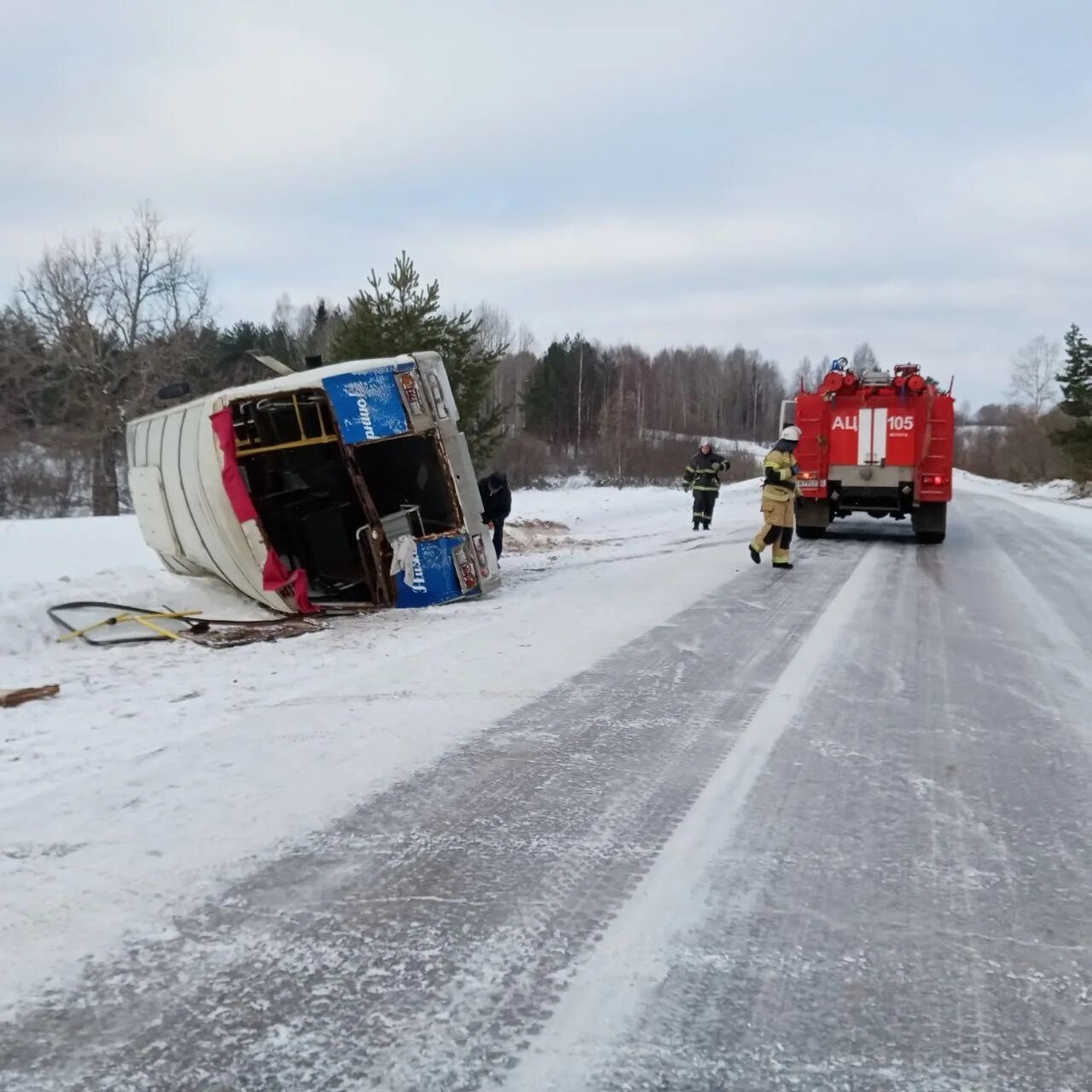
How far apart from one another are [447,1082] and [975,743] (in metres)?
3.50

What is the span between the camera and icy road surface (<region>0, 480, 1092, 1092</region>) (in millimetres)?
2285

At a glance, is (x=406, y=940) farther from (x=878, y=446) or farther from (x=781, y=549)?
(x=878, y=446)

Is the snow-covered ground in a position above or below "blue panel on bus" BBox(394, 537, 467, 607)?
below

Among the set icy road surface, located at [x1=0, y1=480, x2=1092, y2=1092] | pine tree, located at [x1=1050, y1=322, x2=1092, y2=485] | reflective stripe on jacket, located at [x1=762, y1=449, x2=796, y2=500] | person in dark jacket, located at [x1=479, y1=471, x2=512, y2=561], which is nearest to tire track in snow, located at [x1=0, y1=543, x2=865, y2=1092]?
icy road surface, located at [x1=0, y1=480, x2=1092, y2=1092]

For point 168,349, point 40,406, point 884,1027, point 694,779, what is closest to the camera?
point 884,1027

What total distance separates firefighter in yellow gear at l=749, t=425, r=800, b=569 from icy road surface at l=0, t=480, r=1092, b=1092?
209 inches

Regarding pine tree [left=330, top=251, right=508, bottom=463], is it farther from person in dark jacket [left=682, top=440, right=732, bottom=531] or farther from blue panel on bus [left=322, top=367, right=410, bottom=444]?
blue panel on bus [left=322, top=367, right=410, bottom=444]

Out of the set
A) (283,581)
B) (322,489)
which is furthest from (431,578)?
(322,489)

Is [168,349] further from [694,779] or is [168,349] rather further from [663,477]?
[694,779]

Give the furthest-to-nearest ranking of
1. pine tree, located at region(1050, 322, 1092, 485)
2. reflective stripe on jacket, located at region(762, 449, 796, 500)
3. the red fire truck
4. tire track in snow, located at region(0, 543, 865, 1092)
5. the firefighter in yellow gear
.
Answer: pine tree, located at region(1050, 322, 1092, 485)
the red fire truck
reflective stripe on jacket, located at region(762, 449, 796, 500)
the firefighter in yellow gear
tire track in snow, located at region(0, 543, 865, 1092)

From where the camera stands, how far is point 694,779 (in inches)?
161

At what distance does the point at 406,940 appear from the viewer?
2.77 m

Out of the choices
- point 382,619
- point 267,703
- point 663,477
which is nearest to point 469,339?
point 382,619

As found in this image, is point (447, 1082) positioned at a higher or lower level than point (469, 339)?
lower
